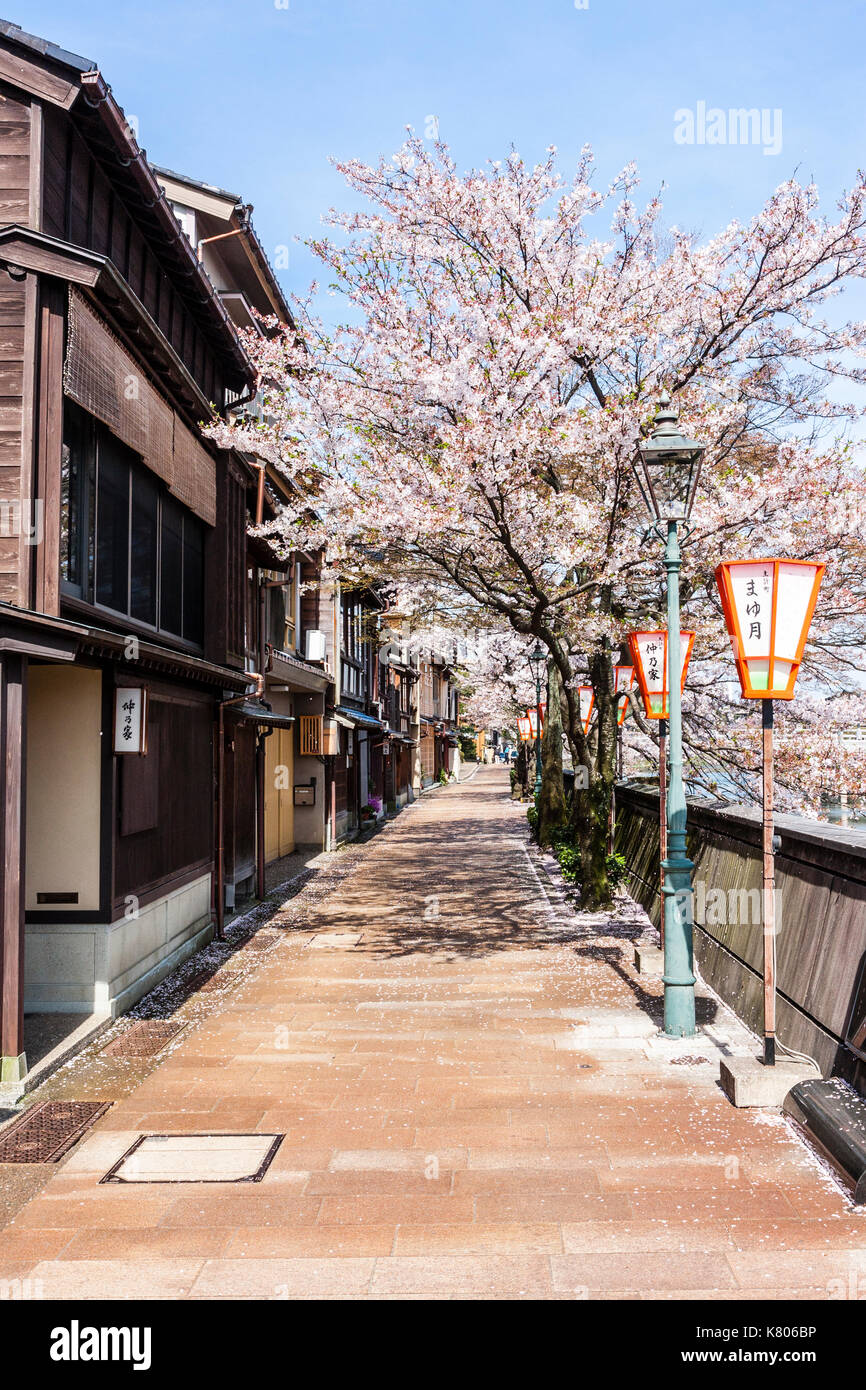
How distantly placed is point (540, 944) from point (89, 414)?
8.52 m

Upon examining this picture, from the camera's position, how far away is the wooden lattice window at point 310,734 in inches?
930

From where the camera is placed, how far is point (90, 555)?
9.32m

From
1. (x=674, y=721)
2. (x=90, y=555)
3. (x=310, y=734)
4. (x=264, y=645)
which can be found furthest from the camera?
(x=310, y=734)

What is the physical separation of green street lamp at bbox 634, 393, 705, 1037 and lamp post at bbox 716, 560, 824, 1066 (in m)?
1.42

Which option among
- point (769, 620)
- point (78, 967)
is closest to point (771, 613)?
point (769, 620)

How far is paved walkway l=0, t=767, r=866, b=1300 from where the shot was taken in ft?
15.7

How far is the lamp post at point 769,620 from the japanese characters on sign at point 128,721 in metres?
5.32

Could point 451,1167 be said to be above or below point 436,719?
below

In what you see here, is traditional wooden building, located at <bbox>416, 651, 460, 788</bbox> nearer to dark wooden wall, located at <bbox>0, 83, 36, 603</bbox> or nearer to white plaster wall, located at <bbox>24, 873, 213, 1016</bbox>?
white plaster wall, located at <bbox>24, 873, 213, 1016</bbox>

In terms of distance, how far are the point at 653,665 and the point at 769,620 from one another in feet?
15.8

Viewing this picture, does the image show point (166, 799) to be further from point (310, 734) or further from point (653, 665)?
point (310, 734)

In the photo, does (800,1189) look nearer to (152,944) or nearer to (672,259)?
(152,944)

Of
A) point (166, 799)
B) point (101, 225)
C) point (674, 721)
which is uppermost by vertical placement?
point (101, 225)

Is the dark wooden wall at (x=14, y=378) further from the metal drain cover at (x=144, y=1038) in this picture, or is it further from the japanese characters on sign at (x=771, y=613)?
the japanese characters on sign at (x=771, y=613)
